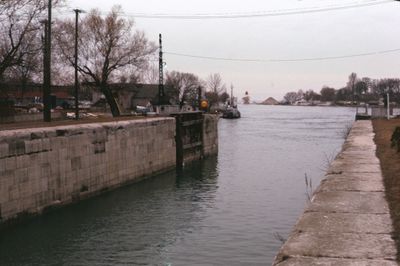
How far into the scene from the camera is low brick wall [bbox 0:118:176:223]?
1389 cm

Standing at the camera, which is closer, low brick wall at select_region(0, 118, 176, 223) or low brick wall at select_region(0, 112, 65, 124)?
low brick wall at select_region(0, 118, 176, 223)

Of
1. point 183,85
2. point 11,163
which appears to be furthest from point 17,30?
point 183,85

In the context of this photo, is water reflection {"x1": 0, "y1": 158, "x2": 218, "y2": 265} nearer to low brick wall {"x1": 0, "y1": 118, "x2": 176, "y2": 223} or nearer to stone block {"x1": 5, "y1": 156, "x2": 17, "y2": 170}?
low brick wall {"x1": 0, "y1": 118, "x2": 176, "y2": 223}

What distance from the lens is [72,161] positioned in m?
17.5

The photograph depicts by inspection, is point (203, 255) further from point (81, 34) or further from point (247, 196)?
point (81, 34)

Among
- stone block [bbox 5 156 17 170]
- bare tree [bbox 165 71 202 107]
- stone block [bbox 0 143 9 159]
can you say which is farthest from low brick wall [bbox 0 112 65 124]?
bare tree [bbox 165 71 202 107]

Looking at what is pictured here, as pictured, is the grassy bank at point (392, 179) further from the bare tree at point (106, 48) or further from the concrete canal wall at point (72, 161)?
the bare tree at point (106, 48)

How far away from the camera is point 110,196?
63.8ft

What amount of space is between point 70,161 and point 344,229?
1160 centimetres

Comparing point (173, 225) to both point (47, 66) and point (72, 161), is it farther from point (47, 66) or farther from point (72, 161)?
point (47, 66)

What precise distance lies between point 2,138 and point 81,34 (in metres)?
37.7

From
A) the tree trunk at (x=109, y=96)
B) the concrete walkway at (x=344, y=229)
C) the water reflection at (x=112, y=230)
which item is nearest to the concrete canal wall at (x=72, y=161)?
the water reflection at (x=112, y=230)

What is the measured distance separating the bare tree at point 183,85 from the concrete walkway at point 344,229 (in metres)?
97.8

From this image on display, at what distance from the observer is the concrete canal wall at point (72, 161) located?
45.6 feet
